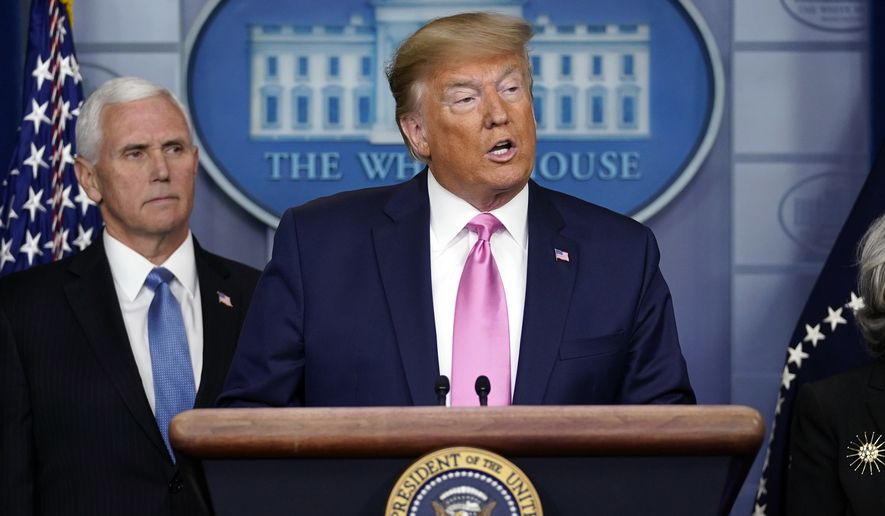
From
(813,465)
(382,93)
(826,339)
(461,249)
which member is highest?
(382,93)

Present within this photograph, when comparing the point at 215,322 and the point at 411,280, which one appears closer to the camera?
the point at 411,280

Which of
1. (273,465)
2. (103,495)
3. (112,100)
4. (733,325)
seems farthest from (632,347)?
(733,325)

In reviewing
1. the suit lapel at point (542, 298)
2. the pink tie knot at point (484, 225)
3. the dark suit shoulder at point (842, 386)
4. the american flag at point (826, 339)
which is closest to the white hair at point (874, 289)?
the dark suit shoulder at point (842, 386)

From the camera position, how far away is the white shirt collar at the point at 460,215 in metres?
Answer: 2.07

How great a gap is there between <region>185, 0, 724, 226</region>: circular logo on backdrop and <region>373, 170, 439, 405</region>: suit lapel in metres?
1.58

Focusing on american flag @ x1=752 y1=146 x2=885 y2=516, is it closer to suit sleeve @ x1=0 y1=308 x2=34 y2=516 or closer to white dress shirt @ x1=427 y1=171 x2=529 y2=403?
white dress shirt @ x1=427 y1=171 x2=529 y2=403

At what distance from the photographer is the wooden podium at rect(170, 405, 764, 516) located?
1396 millimetres

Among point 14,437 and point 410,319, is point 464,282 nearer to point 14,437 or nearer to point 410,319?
point 410,319

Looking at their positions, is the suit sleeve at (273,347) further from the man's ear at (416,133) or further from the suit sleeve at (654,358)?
the suit sleeve at (654,358)

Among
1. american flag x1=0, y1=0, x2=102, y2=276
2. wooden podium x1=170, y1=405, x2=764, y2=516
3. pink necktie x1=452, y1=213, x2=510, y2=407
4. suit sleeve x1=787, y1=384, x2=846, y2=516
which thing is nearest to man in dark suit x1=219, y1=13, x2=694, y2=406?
pink necktie x1=452, y1=213, x2=510, y2=407

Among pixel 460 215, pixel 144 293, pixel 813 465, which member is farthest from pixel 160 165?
pixel 813 465

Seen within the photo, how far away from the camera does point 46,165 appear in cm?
346

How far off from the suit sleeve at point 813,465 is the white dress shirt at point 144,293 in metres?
1.29

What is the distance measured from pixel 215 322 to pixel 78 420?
388 millimetres
